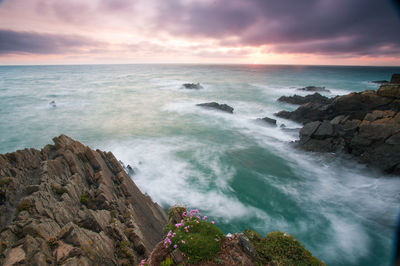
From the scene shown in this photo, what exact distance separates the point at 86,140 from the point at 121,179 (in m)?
22.9

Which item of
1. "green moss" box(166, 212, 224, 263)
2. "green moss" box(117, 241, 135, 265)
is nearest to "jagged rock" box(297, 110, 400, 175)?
"green moss" box(166, 212, 224, 263)

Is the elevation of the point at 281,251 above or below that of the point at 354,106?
below

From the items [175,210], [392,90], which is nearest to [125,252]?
[175,210]

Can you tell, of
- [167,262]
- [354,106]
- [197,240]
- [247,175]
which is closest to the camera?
[167,262]

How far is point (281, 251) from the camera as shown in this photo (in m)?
8.24

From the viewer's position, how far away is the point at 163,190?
789 inches

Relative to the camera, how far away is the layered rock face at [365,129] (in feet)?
67.7

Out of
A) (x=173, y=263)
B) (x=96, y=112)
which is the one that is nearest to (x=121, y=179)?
(x=173, y=263)

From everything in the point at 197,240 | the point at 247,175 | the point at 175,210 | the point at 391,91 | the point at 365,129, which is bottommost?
the point at 247,175

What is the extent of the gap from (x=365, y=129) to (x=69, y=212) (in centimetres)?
3000

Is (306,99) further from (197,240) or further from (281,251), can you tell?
(197,240)

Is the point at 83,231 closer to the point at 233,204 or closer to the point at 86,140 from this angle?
the point at 233,204

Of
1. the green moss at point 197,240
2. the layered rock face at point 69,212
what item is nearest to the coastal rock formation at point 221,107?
the layered rock face at point 69,212

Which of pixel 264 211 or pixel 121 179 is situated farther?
pixel 264 211
